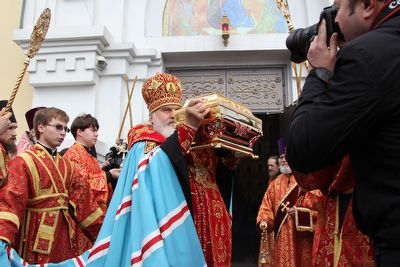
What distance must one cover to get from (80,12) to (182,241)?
5.92 meters

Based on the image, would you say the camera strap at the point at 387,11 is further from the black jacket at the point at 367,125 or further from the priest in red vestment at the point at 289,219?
the priest in red vestment at the point at 289,219

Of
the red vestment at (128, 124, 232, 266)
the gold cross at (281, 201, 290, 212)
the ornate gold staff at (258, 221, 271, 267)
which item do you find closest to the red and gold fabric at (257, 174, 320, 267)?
the gold cross at (281, 201, 290, 212)

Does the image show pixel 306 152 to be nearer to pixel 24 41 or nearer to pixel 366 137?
pixel 366 137

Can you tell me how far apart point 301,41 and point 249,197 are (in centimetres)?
705

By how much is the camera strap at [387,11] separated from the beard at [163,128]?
140 centimetres

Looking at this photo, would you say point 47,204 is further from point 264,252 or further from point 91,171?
point 264,252

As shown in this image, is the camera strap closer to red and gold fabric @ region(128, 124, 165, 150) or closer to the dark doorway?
red and gold fabric @ region(128, 124, 165, 150)

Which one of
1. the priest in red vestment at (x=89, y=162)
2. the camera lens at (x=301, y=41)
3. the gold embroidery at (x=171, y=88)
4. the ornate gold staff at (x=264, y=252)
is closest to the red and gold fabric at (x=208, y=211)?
the gold embroidery at (x=171, y=88)

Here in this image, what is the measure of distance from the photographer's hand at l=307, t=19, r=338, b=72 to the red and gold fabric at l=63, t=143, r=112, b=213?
9.32ft

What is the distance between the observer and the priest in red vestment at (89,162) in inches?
149

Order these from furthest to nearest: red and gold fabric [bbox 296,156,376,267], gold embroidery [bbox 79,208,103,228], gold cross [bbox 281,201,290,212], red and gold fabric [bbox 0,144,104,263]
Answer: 1. gold cross [bbox 281,201,290,212]
2. gold embroidery [bbox 79,208,103,228]
3. red and gold fabric [bbox 0,144,104,263]
4. red and gold fabric [bbox 296,156,376,267]

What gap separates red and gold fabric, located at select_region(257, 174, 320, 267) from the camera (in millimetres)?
3307

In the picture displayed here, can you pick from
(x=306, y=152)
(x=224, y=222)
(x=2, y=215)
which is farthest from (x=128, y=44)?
(x=306, y=152)

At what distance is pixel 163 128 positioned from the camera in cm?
237
